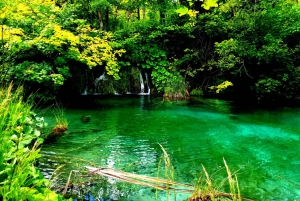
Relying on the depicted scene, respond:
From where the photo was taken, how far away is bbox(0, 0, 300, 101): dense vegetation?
32.2ft

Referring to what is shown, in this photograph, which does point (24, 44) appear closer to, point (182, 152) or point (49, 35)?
point (49, 35)

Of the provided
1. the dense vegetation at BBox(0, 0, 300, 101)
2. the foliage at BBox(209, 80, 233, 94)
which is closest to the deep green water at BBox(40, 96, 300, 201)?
the dense vegetation at BBox(0, 0, 300, 101)

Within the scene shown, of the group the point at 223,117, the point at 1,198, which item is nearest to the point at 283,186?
the point at 1,198

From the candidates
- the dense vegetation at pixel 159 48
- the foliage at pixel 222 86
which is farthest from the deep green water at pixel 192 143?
the foliage at pixel 222 86

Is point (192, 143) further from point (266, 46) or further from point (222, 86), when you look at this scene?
point (222, 86)

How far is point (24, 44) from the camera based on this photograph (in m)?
9.03

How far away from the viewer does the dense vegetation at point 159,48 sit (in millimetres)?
9812

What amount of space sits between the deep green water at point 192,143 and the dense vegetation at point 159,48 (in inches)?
82.7

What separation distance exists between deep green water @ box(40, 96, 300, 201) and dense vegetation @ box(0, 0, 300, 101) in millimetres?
2100

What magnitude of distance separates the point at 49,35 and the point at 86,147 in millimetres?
5572

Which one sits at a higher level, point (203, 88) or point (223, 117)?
point (203, 88)

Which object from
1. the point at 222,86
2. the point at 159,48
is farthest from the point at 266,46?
the point at 159,48

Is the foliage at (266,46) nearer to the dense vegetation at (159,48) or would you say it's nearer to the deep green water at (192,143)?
the dense vegetation at (159,48)

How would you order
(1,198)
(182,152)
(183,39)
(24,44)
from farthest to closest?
(183,39) → (24,44) → (182,152) → (1,198)
